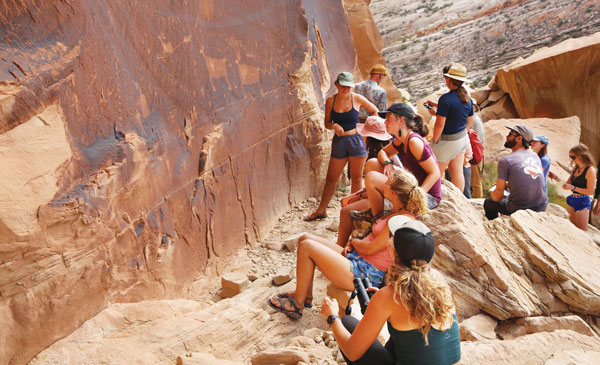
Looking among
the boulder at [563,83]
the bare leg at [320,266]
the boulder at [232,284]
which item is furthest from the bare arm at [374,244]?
the boulder at [563,83]

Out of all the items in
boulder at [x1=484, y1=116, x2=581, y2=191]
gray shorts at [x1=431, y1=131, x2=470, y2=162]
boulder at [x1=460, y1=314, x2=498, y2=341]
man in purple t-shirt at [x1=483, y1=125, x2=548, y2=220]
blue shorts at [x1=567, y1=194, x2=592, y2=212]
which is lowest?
boulder at [x1=484, y1=116, x2=581, y2=191]

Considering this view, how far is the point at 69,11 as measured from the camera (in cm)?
264

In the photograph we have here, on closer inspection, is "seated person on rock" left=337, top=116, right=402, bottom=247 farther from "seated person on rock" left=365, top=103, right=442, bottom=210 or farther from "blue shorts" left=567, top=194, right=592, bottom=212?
"blue shorts" left=567, top=194, right=592, bottom=212

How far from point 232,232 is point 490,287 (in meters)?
2.21

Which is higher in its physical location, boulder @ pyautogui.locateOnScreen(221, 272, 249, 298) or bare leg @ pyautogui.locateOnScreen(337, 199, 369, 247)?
bare leg @ pyautogui.locateOnScreen(337, 199, 369, 247)

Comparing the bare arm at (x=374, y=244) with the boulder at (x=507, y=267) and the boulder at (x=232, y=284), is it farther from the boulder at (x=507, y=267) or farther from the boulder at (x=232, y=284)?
the boulder at (x=232, y=284)

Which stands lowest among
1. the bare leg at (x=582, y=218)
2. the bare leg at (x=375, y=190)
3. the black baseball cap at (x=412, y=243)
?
the bare leg at (x=582, y=218)

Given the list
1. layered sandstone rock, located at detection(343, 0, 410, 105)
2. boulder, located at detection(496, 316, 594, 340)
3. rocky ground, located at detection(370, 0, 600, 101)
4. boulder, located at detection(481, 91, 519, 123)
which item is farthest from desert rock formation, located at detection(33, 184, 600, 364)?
rocky ground, located at detection(370, 0, 600, 101)

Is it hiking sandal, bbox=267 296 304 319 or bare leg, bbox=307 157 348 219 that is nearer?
hiking sandal, bbox=267 296 304 319

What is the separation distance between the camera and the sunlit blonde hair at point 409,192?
2.87 metres

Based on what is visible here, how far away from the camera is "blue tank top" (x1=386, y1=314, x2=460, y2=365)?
2.01m

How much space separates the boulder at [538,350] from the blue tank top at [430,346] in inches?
22.9

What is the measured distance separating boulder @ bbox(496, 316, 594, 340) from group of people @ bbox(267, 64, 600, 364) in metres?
1.04

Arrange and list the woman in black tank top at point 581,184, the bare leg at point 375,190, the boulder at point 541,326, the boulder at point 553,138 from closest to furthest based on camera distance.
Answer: the boulder at point 541,326, the bare leg at point 375,190, the woman in black tank top at point 581,184, the boulder at point 553,138
